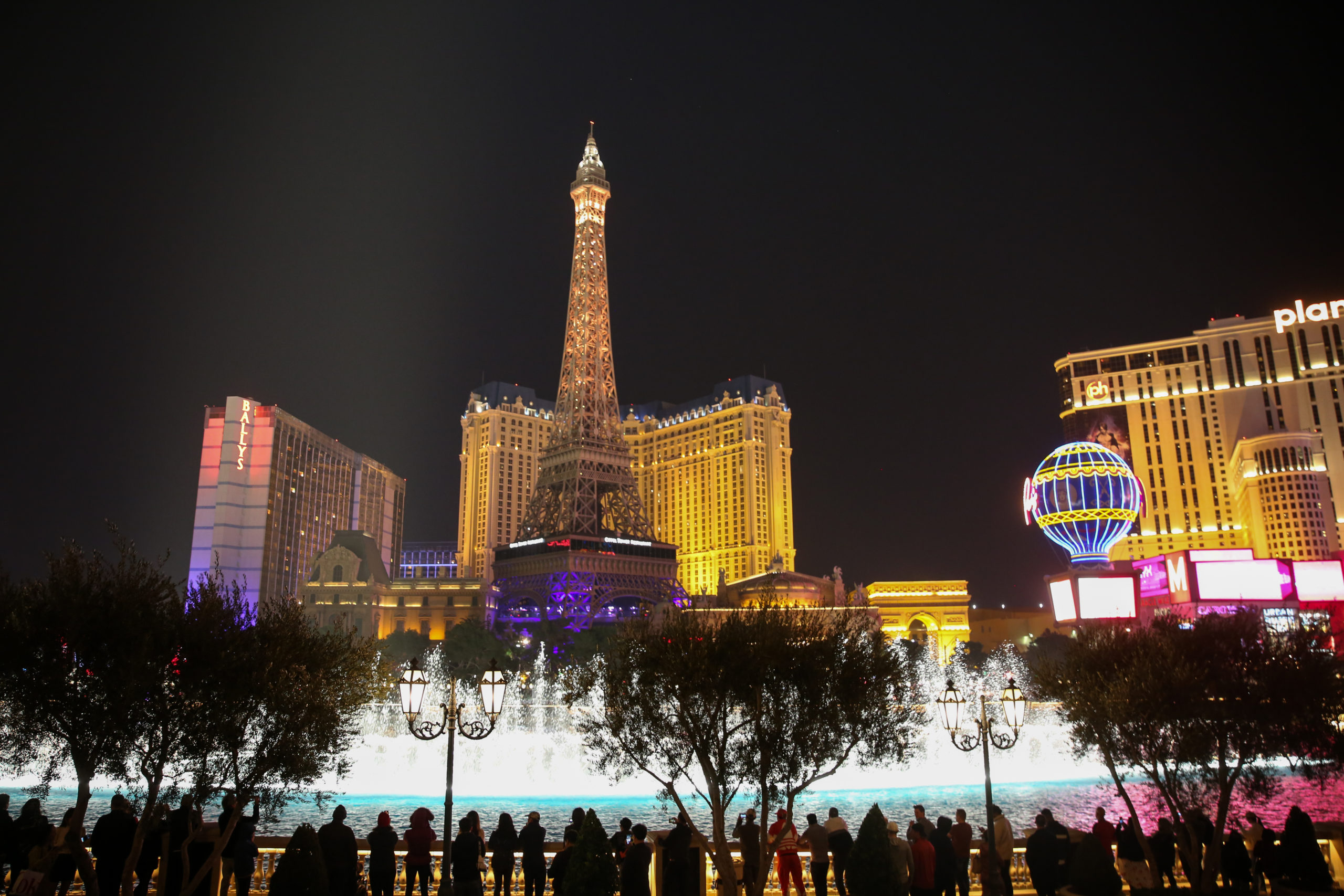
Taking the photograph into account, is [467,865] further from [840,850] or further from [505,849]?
[840,850]

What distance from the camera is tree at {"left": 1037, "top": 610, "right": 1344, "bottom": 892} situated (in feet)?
54.6

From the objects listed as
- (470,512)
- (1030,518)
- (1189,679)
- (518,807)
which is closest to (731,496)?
(470,512)

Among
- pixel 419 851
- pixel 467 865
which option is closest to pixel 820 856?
pixel 467 865

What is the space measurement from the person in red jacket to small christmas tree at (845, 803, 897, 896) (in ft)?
5.52

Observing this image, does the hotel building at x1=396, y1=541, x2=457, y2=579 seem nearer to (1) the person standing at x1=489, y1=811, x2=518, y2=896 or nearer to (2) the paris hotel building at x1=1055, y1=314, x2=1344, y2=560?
(2) the paris hotel building at x1=1055, y1=314, x2=1344, y2=560

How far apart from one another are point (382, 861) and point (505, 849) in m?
1.73

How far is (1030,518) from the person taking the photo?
5716 cm

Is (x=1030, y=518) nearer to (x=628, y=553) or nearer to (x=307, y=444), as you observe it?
(x=628, y=553)

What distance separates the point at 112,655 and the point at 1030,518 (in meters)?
53.0

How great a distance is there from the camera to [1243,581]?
57312 mm

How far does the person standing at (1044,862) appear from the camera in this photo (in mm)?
13547

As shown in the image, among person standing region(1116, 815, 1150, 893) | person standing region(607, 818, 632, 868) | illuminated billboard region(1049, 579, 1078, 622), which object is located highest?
illuminated billboard region(1049, 579, 1078, 622)

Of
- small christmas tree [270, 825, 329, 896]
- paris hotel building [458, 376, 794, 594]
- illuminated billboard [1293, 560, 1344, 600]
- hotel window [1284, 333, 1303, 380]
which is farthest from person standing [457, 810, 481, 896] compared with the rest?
hotel window [1284, 333, 1303, 380]

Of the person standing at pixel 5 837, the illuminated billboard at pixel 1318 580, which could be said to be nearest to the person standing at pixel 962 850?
the person standing at pixel 5 837
